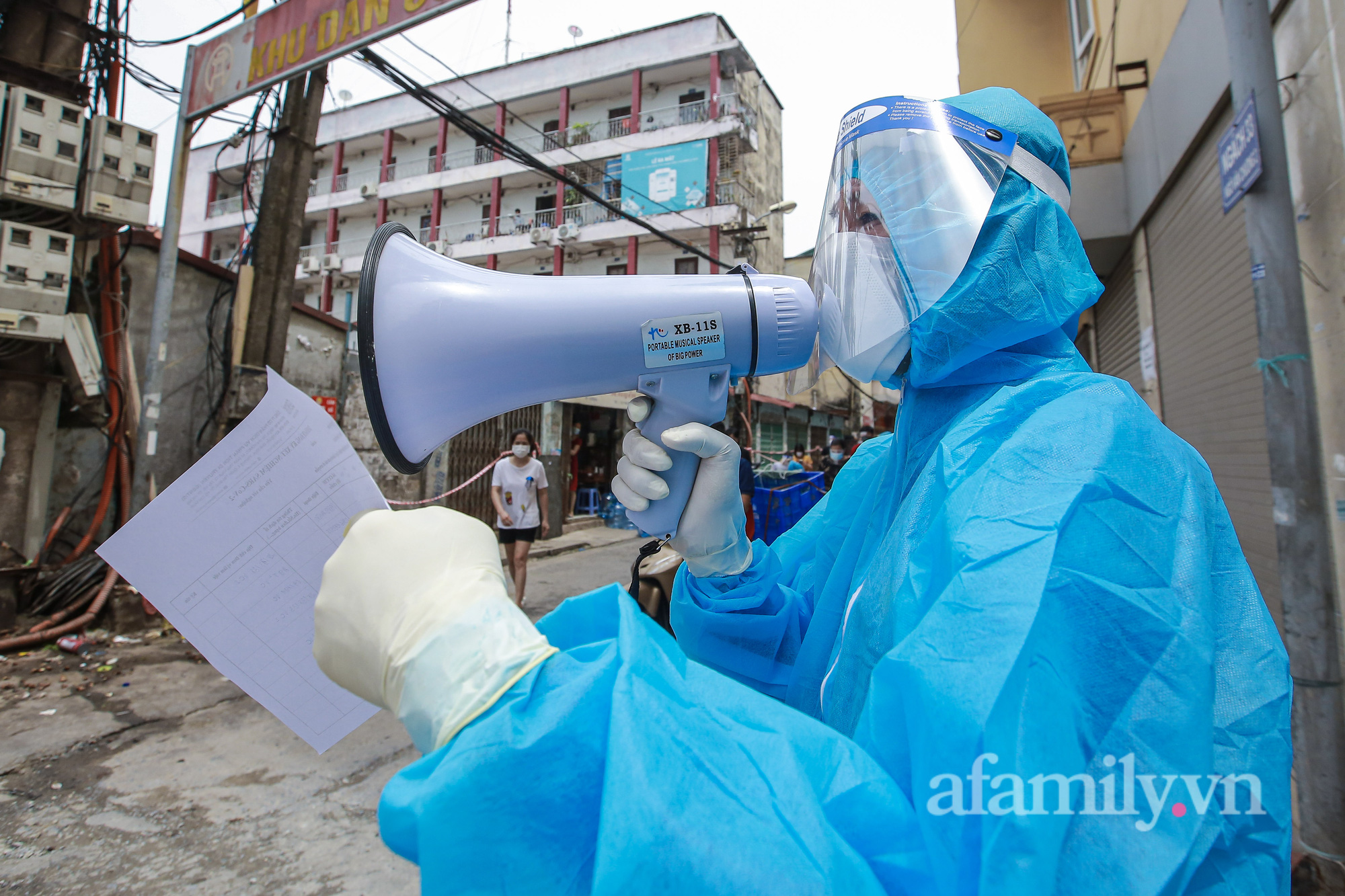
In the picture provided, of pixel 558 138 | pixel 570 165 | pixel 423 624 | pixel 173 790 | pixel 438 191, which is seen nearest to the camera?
pixel 423 624

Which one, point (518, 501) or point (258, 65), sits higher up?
point (258, 65)

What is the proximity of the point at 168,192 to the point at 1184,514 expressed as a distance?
248 inches

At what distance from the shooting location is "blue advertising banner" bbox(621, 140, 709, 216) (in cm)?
1817

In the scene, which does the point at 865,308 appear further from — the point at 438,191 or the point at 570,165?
the point at 438,191

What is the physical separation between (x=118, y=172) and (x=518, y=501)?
3.78m

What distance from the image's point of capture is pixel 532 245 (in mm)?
20781

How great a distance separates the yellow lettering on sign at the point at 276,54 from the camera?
15.3 ft

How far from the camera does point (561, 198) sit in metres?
21.0

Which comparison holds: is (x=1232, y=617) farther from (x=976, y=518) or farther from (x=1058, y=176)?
(x=1058, y=176)

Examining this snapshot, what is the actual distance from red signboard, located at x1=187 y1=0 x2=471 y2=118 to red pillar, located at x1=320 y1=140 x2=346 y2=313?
19979 millimetres

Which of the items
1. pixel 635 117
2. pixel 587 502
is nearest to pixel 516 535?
pixel 587 502

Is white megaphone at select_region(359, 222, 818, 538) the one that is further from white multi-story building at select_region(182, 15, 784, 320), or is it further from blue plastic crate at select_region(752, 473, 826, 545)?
white multi-story building at select_region(182, 15, 784, 320)

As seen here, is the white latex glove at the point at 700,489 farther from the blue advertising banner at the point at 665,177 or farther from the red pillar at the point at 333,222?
the red pillar at the point at 333,222

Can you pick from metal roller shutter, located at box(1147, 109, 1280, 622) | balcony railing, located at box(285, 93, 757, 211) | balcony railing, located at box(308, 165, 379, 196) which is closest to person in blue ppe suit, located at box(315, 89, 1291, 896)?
metal roller shutter, located at box(1147, 109, 1280, 622)
